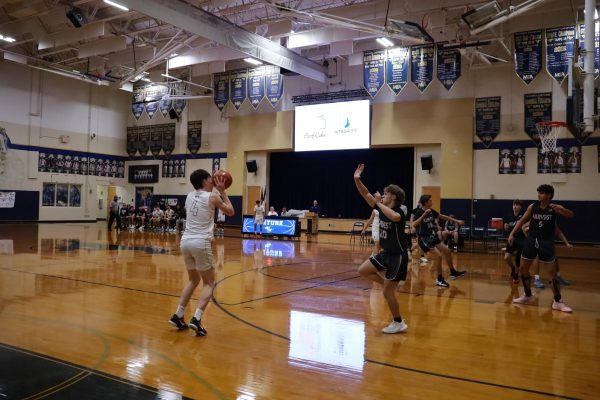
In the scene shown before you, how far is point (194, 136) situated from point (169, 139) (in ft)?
6.16

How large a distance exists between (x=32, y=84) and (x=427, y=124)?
19.6m

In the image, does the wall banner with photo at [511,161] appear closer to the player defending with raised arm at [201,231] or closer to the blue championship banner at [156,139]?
the player defending with raised arm at [201,231]

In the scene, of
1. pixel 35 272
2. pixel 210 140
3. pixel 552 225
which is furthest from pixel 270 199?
pixel 552 225

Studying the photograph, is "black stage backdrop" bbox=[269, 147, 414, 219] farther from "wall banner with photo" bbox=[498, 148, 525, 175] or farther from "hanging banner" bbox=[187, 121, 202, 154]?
"hanging banner" bbox=[187, 121, 202, 154]

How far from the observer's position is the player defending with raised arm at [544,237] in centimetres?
630

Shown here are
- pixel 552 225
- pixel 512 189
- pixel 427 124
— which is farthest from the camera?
pixel 427 124

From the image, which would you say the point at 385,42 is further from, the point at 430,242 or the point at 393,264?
the point at 393,264

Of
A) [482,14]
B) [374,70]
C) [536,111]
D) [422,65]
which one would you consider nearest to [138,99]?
[374,70]

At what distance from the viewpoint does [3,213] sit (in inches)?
912

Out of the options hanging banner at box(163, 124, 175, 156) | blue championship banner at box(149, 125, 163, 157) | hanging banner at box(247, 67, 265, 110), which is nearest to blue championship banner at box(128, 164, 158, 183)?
blue championship banner at box(149, 125, 163, 157)

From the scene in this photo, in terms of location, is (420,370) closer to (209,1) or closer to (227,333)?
(227,333)

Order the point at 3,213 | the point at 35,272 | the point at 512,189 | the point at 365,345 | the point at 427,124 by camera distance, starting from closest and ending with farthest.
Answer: the point at 365,345
the point at 35,272
the point at 512,189
the point at 427,124
the point at 3,213

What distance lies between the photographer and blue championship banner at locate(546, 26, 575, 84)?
1488cm

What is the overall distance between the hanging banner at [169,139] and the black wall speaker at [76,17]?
→ 10.4 meters
